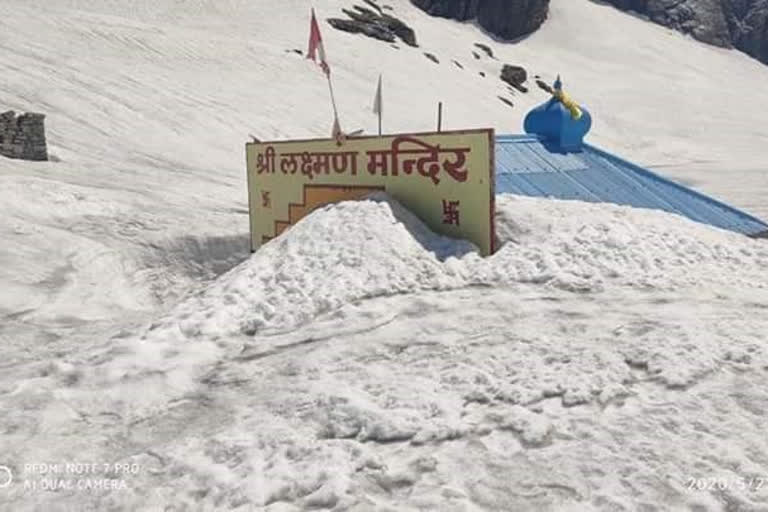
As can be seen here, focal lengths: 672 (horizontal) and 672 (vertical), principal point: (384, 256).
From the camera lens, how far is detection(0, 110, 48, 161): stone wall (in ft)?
48.1

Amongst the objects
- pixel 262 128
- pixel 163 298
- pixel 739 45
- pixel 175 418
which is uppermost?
pixel 739 45

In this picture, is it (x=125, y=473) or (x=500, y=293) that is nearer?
(x=125, y=473)

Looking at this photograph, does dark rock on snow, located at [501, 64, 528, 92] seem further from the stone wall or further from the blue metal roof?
the stone wall

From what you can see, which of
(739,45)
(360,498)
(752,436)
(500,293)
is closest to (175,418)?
(360,498)

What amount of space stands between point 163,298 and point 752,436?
24.7ft

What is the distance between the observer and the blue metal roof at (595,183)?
10828 mm

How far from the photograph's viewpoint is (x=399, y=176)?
7.55m

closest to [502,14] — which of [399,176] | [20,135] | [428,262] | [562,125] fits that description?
[562,125]

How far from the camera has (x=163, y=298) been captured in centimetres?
913

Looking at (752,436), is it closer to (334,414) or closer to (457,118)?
(334,414)

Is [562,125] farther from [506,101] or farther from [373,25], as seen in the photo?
[373,25]
